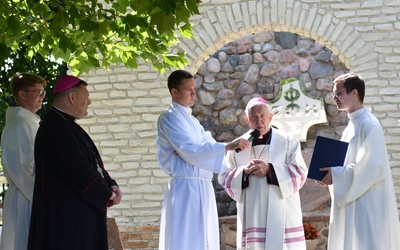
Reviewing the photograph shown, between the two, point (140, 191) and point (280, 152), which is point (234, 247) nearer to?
point (140, 191)

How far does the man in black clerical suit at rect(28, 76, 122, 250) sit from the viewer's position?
5383 mm

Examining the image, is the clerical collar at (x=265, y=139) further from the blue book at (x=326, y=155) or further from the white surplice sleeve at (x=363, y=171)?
the white surplice sleeve at (x=363, y=171)

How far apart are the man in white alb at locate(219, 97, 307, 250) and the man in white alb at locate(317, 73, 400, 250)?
0.54 m

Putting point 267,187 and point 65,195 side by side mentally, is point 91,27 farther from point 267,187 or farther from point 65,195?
point 267,187

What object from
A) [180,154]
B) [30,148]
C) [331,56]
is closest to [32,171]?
[30,148]

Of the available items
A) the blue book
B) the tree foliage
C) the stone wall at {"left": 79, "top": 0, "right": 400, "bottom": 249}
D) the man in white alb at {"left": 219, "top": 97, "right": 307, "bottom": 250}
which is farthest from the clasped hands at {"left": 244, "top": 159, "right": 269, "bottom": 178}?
the stone wall at {"left": 79, "top": 0, "right": 400, "bottom": 249}

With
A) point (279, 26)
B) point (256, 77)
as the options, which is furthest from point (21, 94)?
point (256, 77)

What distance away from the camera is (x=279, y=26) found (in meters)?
10.3

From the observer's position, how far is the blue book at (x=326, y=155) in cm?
652

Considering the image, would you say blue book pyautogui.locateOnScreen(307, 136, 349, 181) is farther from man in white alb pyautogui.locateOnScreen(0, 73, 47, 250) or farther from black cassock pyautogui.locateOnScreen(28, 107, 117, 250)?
man in white alb pyautogui.locateOnScreen(0, 73, 47, 250)

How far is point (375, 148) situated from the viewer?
21.2 ft

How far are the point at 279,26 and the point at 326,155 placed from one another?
395cm

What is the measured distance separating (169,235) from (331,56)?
7695 millimetres

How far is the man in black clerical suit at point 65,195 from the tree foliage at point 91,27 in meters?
0.68
